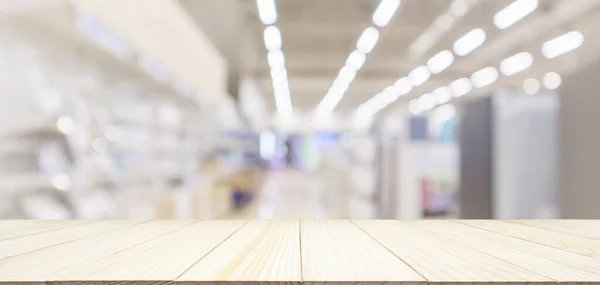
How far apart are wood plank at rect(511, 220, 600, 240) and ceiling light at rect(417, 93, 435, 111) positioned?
14.1m

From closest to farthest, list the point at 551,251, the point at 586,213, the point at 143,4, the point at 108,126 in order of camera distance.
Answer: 1. the point at 551,251
2. the point at 586,213
3. the point at 108,126
4. the point at 143,4

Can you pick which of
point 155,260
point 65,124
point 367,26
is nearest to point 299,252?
point 155,260

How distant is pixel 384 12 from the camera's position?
6.35 meters

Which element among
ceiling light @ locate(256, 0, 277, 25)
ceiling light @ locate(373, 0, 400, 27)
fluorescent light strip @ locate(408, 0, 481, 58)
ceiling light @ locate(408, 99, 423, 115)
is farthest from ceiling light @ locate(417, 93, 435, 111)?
ceiling light @ locate(256, 0, 277, 25)

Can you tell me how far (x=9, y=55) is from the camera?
2.49 metres

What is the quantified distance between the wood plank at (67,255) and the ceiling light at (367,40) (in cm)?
683

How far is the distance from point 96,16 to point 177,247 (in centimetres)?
209

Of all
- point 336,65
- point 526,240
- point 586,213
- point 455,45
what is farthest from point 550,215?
point 336,65

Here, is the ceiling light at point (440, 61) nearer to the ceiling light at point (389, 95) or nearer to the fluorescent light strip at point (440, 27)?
the fluorescent light strip at point (440, 27)

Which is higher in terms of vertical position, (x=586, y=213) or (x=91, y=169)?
(x=91, y=169)

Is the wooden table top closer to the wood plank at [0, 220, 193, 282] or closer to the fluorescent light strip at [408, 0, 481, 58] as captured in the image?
the wood plank at [0, 220, 193, 282]

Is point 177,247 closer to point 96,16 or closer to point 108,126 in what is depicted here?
point 96,16

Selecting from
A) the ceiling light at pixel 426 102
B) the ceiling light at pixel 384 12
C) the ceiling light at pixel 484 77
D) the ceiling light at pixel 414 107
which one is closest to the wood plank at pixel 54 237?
the ceiling light at pixel 384 12

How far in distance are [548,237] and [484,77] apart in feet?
37.9
